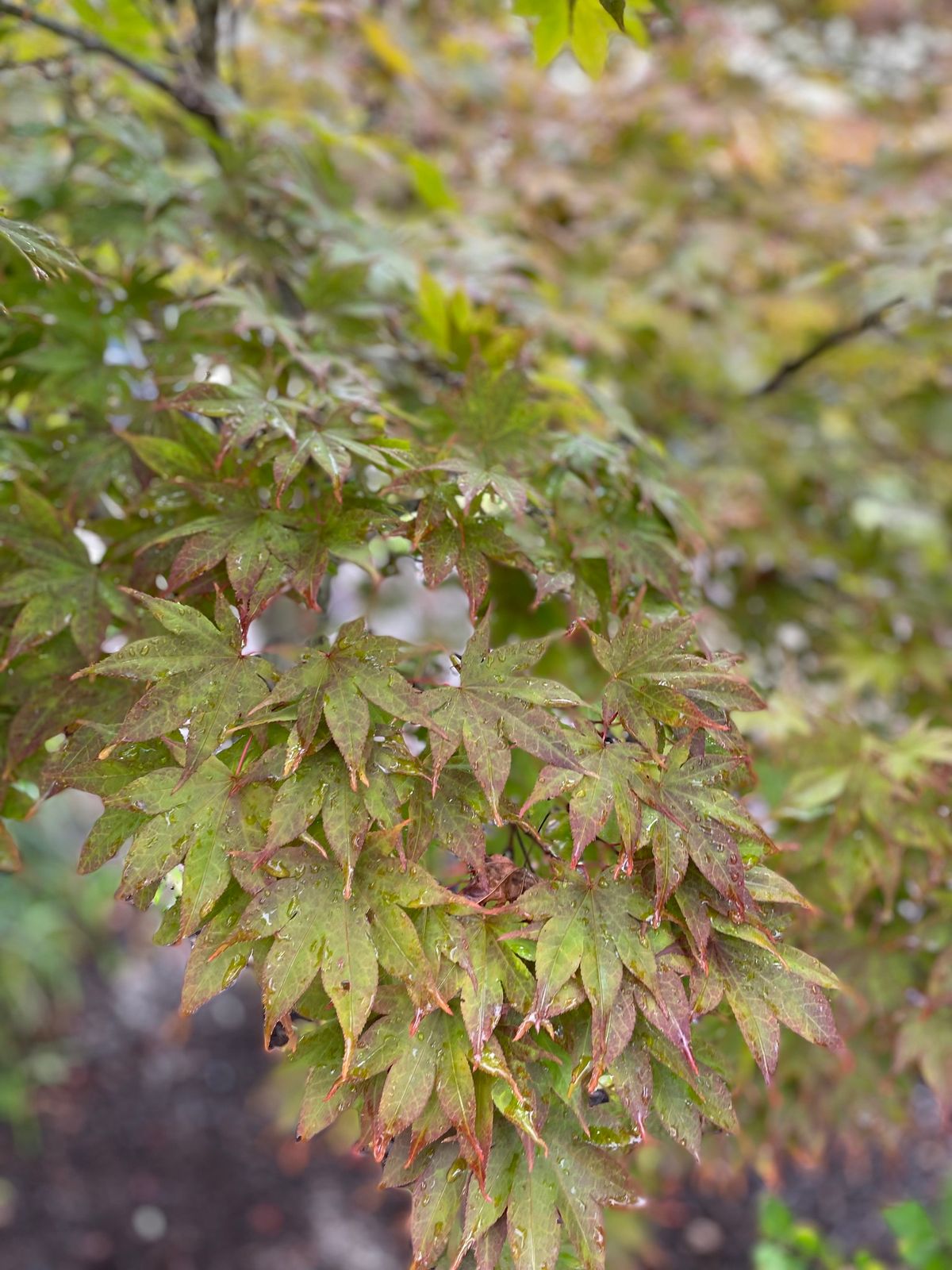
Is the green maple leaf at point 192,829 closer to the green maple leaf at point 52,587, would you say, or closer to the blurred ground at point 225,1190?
the green maple leaf at point 52,587

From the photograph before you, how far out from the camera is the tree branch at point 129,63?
4.39ft

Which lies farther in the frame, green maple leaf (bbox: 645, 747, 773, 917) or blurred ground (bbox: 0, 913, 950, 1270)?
blurred ground (bbox: 0, 913, 950, 1270)

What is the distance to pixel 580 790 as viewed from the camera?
838 mm

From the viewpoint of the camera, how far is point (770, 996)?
2.83 feet

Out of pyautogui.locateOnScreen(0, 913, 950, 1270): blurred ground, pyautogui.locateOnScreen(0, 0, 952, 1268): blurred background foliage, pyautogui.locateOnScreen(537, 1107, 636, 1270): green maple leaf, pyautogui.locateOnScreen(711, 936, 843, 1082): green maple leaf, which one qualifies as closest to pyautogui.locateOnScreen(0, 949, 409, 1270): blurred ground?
pyautogui.locateOnScreen(0, 913, 950, 1270): blurred ground

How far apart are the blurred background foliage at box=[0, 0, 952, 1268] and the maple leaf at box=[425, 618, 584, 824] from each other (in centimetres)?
29

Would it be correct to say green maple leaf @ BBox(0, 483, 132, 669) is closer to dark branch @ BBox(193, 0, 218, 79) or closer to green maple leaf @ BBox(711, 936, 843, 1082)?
green maple leaf @ BBox(711, 936, 843, 1082)

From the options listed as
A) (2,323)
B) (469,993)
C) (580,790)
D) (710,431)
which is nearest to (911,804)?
(580,790)

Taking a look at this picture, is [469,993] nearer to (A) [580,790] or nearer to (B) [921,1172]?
(A) [580,790]

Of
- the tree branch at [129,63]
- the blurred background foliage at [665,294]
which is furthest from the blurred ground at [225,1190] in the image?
the tree branch at [129,63]

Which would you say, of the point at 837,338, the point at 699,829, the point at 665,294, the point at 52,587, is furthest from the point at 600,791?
the point at 665,294

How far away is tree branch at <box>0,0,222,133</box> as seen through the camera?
4.39 ft

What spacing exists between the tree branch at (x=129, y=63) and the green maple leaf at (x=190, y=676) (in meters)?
0.97

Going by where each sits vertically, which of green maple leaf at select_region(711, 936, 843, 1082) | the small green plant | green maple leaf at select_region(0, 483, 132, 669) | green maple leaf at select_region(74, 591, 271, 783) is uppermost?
green maple leaf at select_region(74, 591, 271, 783)
